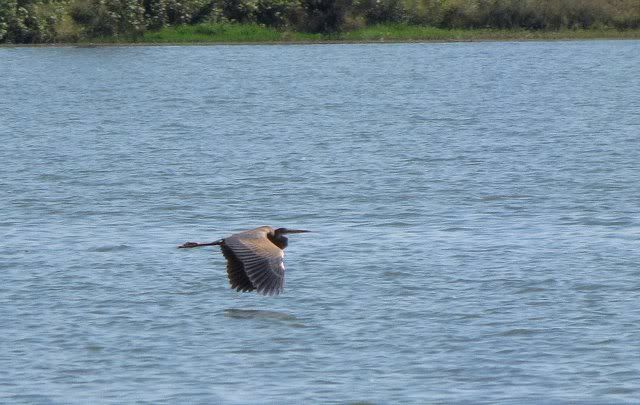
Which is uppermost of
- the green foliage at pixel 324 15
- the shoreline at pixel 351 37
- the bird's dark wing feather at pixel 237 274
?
the bird's dark wing feather at pixel 237 274

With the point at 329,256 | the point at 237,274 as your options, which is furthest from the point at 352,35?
the point at 237,274

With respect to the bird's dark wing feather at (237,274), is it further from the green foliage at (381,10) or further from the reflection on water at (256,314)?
the green foliage at (381,10)

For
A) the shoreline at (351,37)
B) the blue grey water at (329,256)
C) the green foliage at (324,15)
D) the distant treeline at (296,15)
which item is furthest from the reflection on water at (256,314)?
the shoreline at (351,37)

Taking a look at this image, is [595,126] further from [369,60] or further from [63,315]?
[369,60]

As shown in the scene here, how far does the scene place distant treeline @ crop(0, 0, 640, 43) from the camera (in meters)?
51.8

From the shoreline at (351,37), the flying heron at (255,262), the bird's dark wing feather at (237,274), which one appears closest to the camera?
the flying heron at (255,262)

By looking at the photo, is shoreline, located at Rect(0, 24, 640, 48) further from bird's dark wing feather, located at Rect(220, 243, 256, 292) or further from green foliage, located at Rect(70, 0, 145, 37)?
bird's dark wing feather, located at Rect(220, 243, 256, 292)

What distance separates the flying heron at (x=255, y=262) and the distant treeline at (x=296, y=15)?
41.7 metres

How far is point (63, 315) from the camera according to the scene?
1123 centimetres

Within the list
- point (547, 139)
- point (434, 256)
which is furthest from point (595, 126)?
point (434, 256)

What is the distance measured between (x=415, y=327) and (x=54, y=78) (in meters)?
35.0

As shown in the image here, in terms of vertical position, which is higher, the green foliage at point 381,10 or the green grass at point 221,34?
the green foliage at point 381,10

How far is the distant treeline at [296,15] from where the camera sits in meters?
51.8

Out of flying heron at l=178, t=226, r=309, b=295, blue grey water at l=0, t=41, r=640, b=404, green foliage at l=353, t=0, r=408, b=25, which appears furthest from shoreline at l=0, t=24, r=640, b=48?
flying heron at l=178, t=226, r=309, b=295
